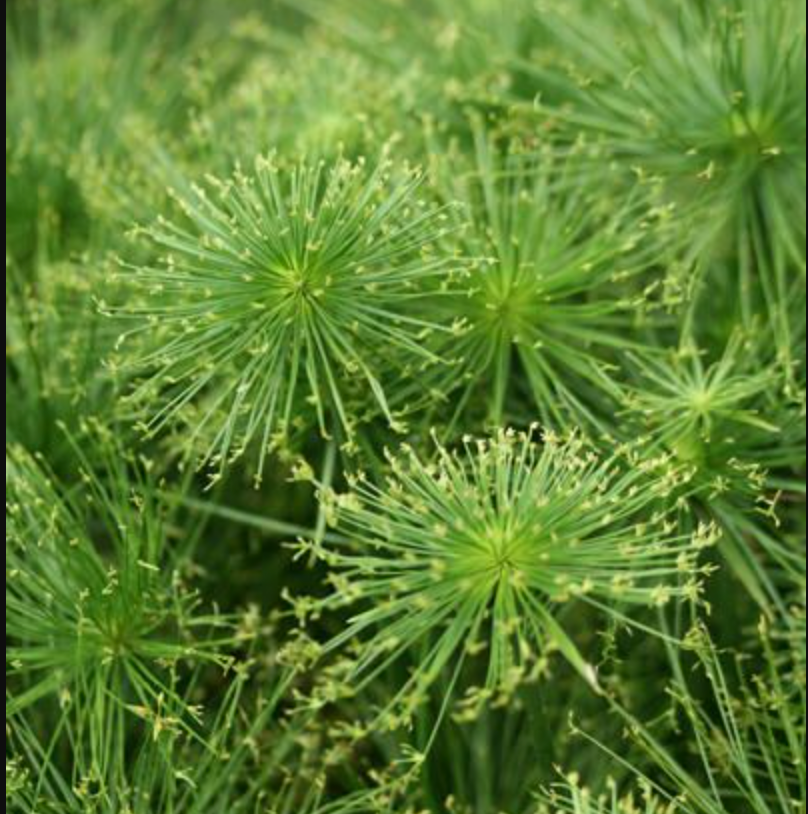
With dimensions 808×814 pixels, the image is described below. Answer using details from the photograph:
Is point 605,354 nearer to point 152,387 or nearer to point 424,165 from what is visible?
point 424,165

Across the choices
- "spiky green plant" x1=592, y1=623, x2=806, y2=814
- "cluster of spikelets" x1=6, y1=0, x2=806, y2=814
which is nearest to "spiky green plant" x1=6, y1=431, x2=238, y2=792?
"cluster of spikelets" x1=6, y1=0, x2=806, y2=814

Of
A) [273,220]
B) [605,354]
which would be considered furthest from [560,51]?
[273,220]

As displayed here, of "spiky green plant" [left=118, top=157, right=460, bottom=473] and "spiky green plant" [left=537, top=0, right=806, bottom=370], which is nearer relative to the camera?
"spiky green plant" [left=118, top=157, right=460, bottom=473]

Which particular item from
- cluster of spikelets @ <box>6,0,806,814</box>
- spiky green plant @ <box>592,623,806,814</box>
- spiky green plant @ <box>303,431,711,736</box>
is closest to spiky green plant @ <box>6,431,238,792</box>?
cluster of spikelets @ <box>6,0,806,814</box>

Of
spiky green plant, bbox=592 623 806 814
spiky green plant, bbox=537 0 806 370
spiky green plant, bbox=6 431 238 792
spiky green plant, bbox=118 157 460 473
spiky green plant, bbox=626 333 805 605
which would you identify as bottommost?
spiky green plant, bbox=592 623 806 814

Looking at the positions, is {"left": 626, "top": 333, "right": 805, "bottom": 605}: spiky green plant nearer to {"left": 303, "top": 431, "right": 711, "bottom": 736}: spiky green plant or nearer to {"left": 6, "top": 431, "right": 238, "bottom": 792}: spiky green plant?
{"left": 303, "top": 431, "right": 711, "bottom": 736}: spiky green plant

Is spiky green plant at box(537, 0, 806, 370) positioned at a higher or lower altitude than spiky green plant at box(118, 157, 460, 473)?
higher

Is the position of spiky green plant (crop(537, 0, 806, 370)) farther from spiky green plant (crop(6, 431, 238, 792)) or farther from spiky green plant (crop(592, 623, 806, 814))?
spiky green plant (crop(6, 431, 238, 792))

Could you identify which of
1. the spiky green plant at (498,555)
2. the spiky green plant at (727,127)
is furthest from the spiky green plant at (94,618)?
the spiky green plant at (727,127)
